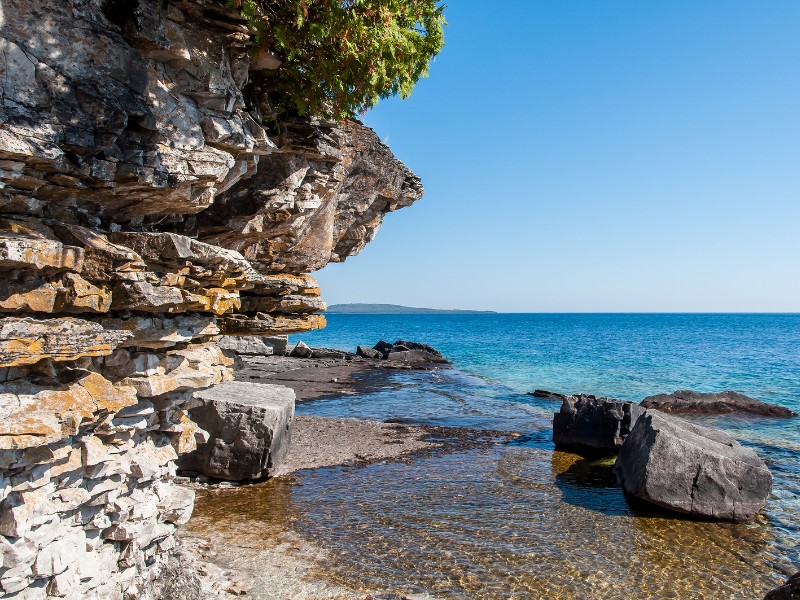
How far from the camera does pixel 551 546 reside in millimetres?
11602

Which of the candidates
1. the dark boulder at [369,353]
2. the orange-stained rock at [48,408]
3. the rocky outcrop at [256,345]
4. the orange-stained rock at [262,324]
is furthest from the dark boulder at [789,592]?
the dark boulder at [369,353]

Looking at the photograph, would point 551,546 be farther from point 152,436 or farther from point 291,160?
point 291,160

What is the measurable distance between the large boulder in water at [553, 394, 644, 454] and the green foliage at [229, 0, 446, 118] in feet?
46.7

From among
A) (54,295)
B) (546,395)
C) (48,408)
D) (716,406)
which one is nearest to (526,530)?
(48,408)

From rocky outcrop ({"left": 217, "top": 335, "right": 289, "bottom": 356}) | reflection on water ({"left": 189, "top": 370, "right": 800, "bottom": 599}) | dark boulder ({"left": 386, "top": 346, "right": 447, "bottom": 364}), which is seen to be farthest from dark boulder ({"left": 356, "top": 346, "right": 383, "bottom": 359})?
reflection on water ({"left": 189, "top": 370, "right": 800, "bottom": 599})

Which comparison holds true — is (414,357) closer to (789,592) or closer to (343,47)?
(343,47)

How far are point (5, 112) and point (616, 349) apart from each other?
78063 millimetres

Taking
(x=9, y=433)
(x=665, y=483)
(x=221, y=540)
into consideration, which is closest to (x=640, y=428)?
(x=665, y=483)

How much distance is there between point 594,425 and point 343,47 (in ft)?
51.2

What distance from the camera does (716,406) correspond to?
1123 inches

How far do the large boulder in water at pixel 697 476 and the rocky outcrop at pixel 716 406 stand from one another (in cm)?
1409

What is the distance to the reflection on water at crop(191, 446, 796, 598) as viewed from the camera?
10.1 meters

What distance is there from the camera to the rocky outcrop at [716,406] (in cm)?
2811

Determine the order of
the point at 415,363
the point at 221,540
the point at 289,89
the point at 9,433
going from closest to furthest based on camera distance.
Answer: the point at 9,433 < the point at 289,89 < the point at 221,540 < the point at 415,363
